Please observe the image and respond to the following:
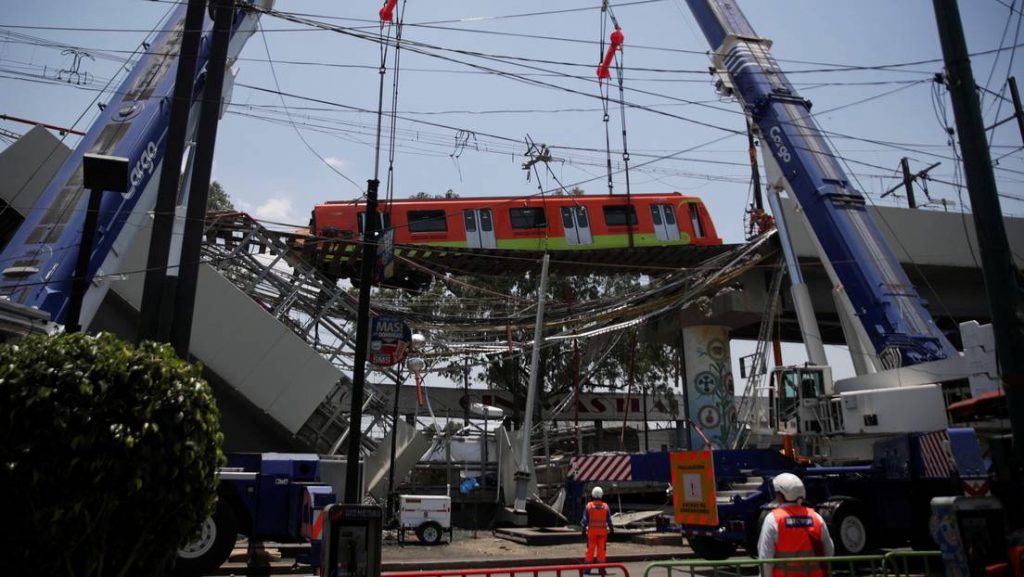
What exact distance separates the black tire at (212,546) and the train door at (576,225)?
692 inches

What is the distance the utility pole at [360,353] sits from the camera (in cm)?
1276

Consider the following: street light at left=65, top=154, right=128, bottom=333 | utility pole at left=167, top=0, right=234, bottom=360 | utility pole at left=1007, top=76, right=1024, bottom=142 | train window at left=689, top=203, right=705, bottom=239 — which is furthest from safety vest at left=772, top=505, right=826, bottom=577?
train window at left=689, top=203, right=705, bottom=239

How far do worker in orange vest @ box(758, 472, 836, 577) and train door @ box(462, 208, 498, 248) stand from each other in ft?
68.6

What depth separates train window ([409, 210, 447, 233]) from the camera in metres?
26.6

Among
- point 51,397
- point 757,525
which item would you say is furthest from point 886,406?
point 51,397

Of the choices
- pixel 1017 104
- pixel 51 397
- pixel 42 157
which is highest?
pixel 1017 104

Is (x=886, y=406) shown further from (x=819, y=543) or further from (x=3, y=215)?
(x=3, y=215)

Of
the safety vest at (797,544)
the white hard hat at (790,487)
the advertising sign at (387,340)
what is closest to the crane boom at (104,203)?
the advertising sign at (387,340)

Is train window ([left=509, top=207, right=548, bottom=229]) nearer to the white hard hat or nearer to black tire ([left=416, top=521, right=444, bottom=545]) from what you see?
black tire ([left=416, top=521, right=444, bottom=545])

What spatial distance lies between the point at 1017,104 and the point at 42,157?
2542 centimetres

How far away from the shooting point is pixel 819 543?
6406mm

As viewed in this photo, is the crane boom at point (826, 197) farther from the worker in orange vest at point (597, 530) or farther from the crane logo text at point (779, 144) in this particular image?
the worker in orange vest at point (597, 530)

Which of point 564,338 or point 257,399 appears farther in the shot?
point 564,338

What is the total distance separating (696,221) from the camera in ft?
92.7
